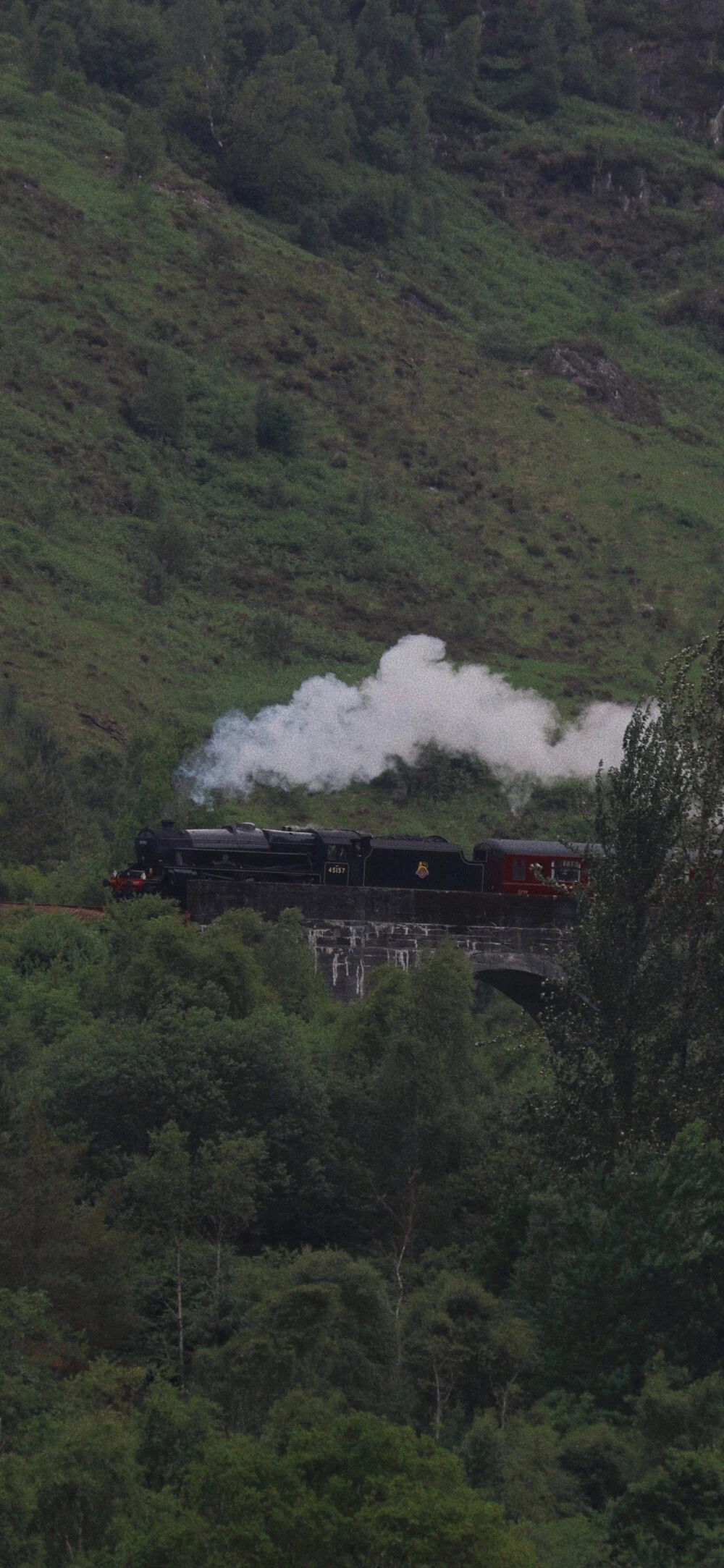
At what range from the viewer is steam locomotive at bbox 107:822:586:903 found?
210 feet

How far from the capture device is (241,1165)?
1887 inches

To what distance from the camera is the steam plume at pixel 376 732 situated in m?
83.2

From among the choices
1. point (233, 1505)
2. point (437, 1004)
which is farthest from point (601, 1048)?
point (233, 1505)

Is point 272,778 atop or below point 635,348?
below

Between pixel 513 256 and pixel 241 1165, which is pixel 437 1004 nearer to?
pixel 241 1165

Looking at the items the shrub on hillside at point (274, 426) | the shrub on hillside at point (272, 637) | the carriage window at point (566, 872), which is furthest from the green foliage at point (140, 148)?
the carriage window at point (566, 872)

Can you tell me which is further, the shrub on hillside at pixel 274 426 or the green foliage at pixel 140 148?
the green foliage at pixel 140 148

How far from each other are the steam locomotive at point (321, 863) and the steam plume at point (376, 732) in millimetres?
17839

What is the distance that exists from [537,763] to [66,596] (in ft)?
119

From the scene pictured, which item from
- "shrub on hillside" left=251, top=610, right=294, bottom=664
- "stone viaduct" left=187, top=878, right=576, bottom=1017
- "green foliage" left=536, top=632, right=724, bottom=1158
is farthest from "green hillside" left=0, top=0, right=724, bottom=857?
"green foliage" left=536, top=632, right=724, bottom=1158

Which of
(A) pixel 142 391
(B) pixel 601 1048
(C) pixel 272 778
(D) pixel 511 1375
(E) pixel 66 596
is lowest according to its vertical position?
(D) pixel 511 1375

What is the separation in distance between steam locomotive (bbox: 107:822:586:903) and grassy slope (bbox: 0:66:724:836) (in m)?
50.9

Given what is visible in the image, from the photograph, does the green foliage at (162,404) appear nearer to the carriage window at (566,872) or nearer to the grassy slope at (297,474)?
the grassy slope at (297,474)

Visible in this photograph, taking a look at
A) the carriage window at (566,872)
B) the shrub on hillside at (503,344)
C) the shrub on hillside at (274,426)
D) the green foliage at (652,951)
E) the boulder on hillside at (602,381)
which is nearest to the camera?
the green foliage at (652,951)
